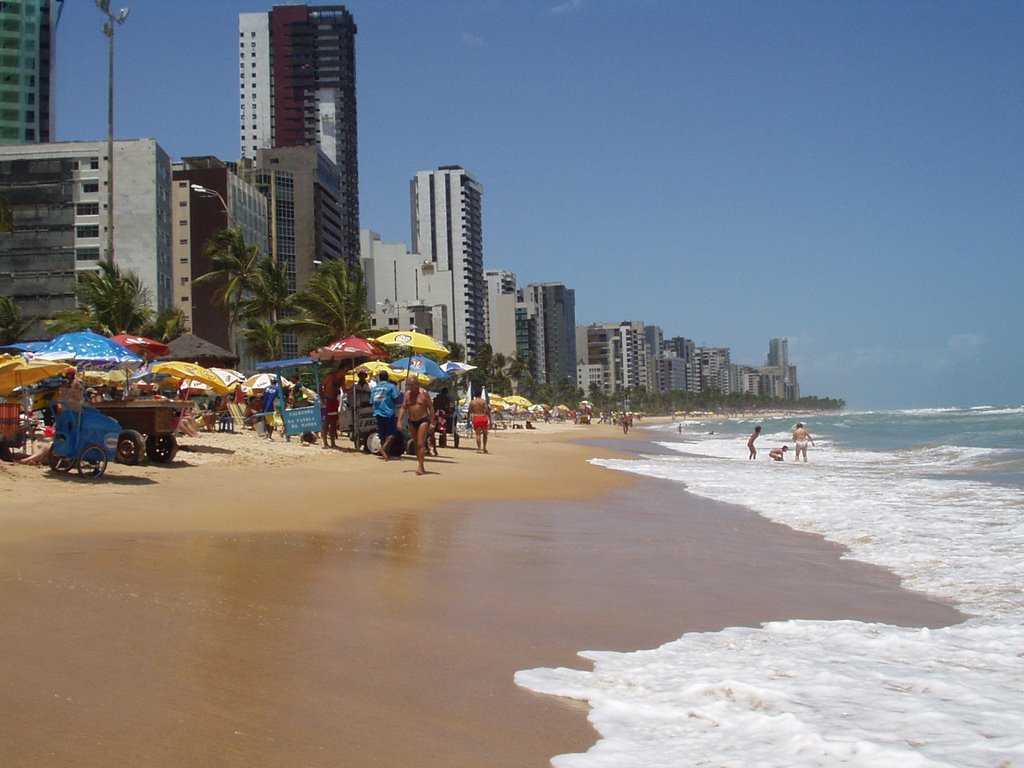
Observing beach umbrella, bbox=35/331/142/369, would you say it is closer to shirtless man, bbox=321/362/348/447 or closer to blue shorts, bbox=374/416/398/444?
blue shorts, bbox=374/416/398/444

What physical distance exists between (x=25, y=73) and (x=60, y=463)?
10845 centimetres

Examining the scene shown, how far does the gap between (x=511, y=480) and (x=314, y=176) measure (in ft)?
306

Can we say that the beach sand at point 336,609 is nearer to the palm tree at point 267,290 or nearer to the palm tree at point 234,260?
the palm tree at point 267,290

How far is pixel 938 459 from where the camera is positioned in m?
28.2

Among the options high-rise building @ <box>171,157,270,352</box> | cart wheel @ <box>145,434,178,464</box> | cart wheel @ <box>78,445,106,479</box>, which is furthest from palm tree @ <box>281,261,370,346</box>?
high-rise building @ <box>171,157,270,352</box>

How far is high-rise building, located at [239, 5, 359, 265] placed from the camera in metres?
130

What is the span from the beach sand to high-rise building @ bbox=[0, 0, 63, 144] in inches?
4170

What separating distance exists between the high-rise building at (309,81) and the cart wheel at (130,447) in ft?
390

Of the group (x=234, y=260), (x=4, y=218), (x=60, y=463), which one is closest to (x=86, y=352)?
(x=60, y=463)

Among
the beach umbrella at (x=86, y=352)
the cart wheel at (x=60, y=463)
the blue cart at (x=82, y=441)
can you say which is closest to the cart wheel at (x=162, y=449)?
the beach umbrella at (x=86, y=352)

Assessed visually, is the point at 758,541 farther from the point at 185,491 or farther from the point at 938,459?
the point at 938,459

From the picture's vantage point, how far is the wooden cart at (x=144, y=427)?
12.8m

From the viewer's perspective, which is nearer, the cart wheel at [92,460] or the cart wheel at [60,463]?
the cart wheel at [92,460]

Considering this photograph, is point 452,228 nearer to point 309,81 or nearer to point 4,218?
point 309,81
